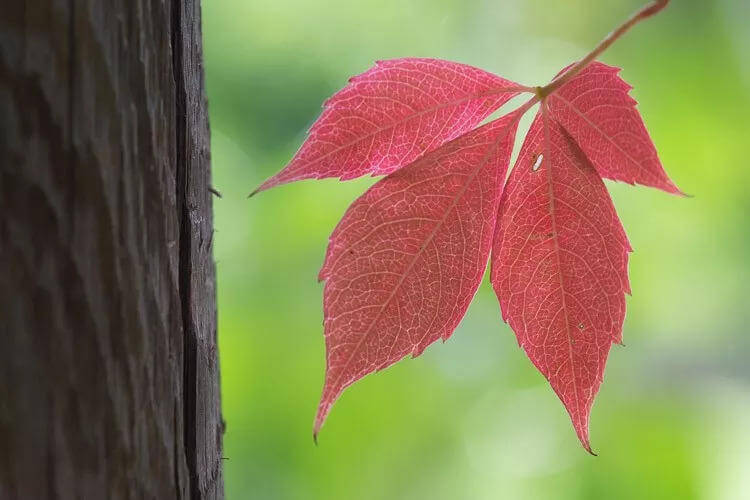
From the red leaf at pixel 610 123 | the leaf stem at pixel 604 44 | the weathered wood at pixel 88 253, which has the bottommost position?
the weathered wood at pixel 88 253

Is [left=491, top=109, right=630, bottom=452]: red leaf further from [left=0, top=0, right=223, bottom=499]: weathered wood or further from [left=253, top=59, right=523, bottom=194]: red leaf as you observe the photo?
[left=0, top=0, right=223, bottom=499]: weathered wood

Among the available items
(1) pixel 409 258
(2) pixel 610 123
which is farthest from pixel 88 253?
(2) pixel 610 123

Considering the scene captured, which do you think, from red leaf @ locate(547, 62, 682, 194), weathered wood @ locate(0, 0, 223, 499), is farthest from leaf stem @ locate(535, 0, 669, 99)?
weathered wood @ locate(0, 0, 223, 499)

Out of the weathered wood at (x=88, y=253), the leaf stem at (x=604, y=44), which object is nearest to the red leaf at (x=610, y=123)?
the leaf stem at (x=604, y=44)

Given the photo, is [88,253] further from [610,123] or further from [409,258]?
[610,123]

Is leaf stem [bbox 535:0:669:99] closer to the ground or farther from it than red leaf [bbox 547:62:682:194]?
farther from it

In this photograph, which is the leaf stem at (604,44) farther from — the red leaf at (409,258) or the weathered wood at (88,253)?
the weathered wood at (88,253)

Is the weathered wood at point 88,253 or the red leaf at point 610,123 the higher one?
the red leaf at point 610,123

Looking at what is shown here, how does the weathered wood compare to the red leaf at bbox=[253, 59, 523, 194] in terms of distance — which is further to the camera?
the red leaf at bbox=[253, 59, 523, 194]
